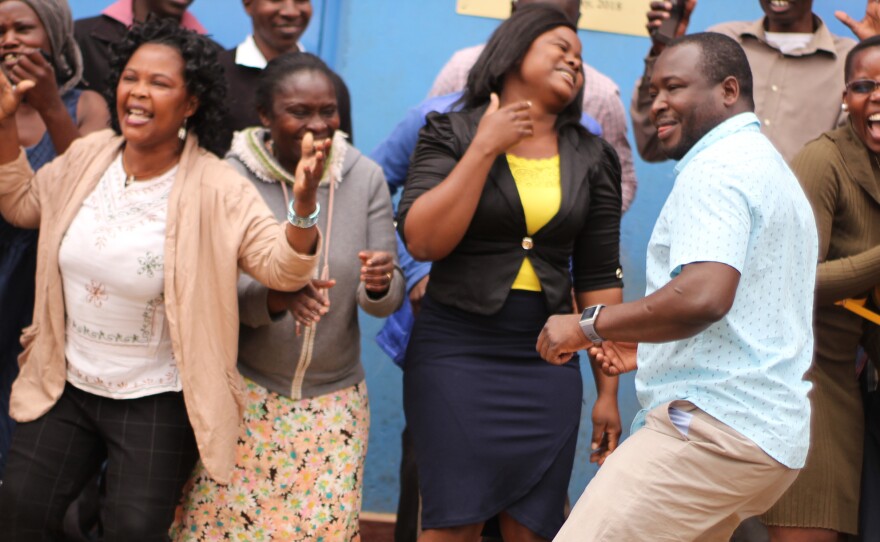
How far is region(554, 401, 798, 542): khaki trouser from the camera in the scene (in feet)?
10.3

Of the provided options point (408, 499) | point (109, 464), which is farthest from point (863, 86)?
point (109, 464)

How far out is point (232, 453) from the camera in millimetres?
4121

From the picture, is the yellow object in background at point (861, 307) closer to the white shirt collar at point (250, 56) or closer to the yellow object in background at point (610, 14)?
the yellow object in background at point (610, 14)

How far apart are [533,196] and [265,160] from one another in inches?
39.8

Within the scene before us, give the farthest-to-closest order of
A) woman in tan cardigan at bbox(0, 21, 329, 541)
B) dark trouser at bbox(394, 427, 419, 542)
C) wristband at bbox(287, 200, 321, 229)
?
dark trouser at bbox(394, 427, 419, 542), woman in tan cardigan at bbox(0, 21, 329, 541), wristband at bbox(287, 200, 321, 229)

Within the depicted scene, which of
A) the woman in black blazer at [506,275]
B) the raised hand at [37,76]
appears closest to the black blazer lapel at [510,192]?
the woman in black blazer at [506,275]

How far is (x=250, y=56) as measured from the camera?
527cm

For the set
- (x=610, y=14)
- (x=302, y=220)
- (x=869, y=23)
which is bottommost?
(x=302, y=220)

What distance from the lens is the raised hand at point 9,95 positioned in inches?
165

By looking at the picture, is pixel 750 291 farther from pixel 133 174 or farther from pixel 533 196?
pixel 133 174

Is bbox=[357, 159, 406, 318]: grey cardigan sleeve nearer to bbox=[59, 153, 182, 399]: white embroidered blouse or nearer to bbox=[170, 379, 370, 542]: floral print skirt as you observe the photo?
bbox=[170, 379, 370, 542]: floral print skirt

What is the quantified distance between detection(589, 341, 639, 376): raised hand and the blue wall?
2439 millimetres

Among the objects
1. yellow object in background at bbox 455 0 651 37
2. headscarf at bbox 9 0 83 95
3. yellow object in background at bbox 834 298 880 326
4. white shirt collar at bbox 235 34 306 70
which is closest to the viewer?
yellow object in background at bbox 834 298 880 326

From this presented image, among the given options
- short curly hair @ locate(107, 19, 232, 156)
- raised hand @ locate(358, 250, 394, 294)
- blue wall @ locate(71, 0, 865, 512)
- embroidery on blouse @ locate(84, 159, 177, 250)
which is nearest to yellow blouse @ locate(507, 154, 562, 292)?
raised hand @ locate(358, 250, 394, 294)
